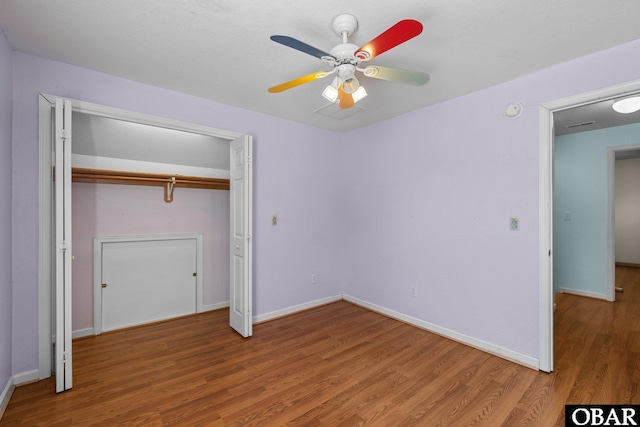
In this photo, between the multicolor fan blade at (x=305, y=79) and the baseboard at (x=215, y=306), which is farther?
the baseboard at (x=215, y=306)

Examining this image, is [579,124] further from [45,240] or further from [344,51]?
[45,240]

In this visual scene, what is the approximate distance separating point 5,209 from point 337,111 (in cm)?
296

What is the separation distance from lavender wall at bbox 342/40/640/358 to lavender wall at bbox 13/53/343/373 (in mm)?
574

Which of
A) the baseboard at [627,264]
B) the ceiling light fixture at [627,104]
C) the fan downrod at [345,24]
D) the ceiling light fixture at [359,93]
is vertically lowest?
the baseboard at [627,264]

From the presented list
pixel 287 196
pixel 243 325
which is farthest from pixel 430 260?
pixel 243 325

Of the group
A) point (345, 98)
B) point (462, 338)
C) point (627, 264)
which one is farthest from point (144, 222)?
point (627, 264)

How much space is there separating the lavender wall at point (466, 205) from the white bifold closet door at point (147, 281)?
7.68 feet

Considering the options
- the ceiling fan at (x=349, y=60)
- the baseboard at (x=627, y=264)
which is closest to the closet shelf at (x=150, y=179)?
the ceiling fan at (x=349, y=60)

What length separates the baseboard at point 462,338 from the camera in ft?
8.09

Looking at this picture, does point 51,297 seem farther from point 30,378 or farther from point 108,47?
point 108,47

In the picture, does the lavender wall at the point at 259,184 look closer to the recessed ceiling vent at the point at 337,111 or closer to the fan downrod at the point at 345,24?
the recessed ceiling vent at the point at 337,111

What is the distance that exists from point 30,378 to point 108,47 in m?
2.56

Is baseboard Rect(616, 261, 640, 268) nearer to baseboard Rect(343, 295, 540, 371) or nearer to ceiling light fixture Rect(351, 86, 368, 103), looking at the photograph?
baseboard Rect(343, 295, 540, 371)

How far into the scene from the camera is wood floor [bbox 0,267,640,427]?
6.14 ft
